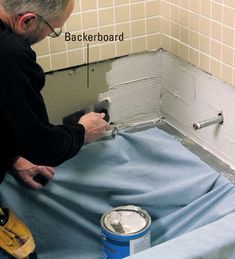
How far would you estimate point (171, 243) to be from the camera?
1.23 meters

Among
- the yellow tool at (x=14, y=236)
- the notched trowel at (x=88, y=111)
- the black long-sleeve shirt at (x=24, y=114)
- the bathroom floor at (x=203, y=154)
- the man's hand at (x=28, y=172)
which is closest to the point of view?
the black long-sleeve shirt at (x=24, y=114)

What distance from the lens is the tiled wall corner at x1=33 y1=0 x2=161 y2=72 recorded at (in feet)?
5.56

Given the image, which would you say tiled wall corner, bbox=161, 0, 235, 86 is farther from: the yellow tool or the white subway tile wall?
the yellow tool

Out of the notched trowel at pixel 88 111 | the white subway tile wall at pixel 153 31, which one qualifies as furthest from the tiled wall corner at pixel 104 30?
the notched trowel at pixel 88 111

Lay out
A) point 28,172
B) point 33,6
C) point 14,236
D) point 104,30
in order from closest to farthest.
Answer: point 33,6
point 14,236
point 28,172
point 104,30

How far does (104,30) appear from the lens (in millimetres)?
1752

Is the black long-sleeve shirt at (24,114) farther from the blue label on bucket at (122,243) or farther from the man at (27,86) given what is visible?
the blue label on bucket at (122,243)

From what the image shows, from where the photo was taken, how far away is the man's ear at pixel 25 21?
1.13 meters

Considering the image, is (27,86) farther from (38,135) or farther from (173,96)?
(173,96)

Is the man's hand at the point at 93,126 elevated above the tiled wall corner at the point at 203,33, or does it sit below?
below

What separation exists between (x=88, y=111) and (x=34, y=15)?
70cm

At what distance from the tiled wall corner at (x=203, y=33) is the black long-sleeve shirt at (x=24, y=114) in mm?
547

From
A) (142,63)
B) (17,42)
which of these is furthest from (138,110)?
(17,42)

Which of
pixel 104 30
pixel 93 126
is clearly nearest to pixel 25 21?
pixel 93 126
